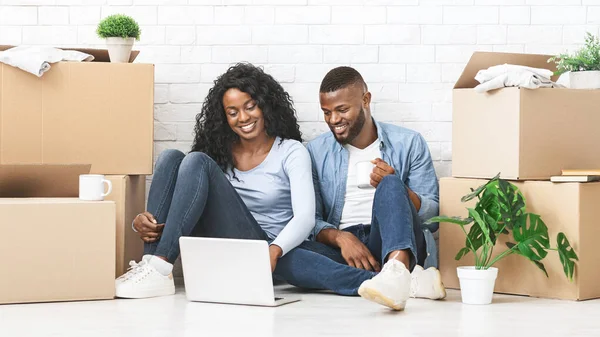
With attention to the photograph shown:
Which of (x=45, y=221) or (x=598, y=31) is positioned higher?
(x=598, y=31)

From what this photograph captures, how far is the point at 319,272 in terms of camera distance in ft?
9.83

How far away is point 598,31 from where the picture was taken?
361cm

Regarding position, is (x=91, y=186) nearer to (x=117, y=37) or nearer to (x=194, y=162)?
(x=194, y=162)

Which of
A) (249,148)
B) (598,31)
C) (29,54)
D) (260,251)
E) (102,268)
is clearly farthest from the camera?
(598,31)

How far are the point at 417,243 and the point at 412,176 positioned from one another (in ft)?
1.21

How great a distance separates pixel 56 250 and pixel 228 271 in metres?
0.55

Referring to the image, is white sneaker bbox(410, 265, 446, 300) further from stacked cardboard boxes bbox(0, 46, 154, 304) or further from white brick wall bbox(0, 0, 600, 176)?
stacked cardboard boxes bbox(0, 46, 154, 304)

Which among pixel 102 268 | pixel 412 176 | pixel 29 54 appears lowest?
pixel 102 268

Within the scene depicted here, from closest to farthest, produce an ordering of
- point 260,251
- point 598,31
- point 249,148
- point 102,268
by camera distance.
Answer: point 260,251 → point 102,268 → point 249,148 → point 598,31

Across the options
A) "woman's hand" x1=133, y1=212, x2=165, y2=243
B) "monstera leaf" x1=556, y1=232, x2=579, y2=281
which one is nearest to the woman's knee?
"woman's hand" x1=133, y1=212, x2=165, y2=243

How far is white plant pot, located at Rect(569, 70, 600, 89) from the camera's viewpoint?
3.15m

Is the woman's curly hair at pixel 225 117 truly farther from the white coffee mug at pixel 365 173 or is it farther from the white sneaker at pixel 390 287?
the white sneaker at pixel 390 287

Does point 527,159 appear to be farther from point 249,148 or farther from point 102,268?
point 102,268

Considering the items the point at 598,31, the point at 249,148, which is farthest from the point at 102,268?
the point at 598,31
